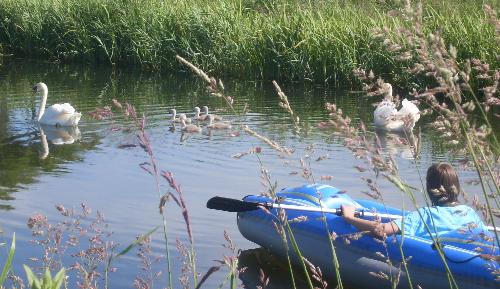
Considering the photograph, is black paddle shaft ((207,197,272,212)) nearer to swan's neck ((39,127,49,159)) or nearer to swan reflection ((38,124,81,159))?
swan's neck ((39,127,49,159))

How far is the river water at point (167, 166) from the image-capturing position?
23.9ft

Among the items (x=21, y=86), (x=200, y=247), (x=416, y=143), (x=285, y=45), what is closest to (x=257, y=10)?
(x=285, y=45)

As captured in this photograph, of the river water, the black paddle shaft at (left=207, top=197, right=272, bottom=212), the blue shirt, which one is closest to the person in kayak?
the blue shirt

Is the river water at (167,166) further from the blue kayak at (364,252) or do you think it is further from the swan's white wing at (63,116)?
the blue kayak at (364,252)

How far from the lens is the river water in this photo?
728 cm

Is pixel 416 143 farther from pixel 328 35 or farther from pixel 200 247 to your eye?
pixel 328 35

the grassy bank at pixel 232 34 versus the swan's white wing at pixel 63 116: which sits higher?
the grassy bank at pixel 232 34

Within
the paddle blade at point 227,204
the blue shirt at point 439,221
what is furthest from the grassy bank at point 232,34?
the paddle blade at point 227,204

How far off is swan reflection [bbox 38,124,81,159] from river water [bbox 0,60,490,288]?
0.03 meters

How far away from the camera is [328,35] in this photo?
637 inches

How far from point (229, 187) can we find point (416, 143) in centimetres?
638

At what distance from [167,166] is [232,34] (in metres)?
7.99

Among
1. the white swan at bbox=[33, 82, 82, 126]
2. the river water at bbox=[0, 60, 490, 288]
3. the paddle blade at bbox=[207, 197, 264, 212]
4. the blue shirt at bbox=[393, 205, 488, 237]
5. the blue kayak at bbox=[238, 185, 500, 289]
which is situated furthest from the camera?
the white swan at bbox=[33, 82, 82, 126]

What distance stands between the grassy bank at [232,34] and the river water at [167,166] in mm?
656
